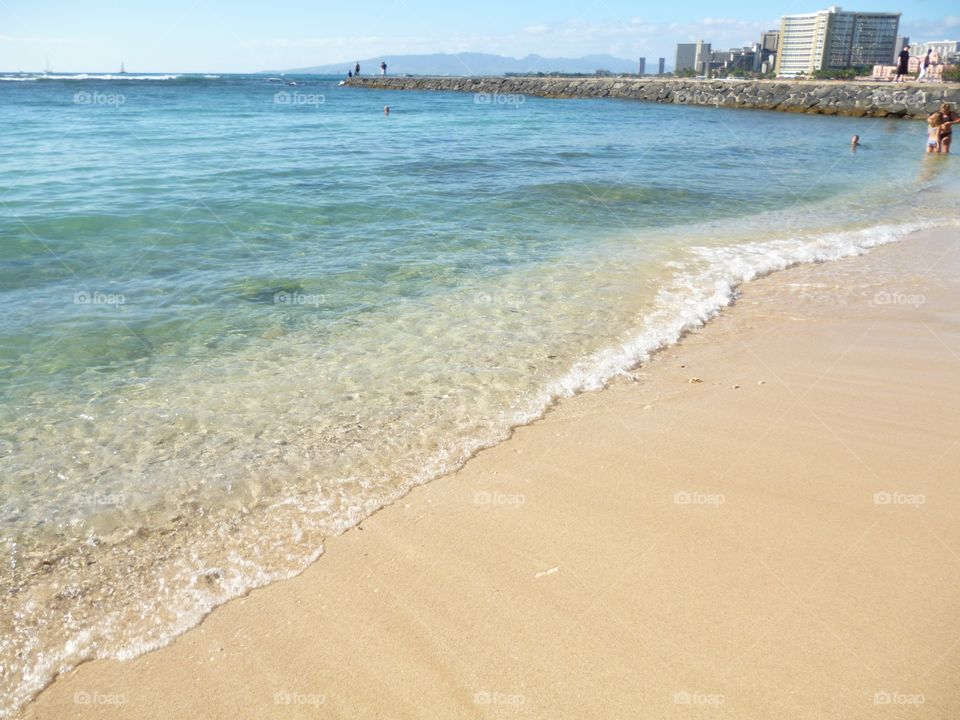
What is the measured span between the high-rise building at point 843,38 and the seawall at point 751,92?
52.9m

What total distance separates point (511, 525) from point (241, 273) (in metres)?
6.31

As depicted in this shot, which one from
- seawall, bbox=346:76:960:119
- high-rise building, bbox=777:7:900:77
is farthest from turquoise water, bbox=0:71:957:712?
high-rise building, bbox=777:7:900:77

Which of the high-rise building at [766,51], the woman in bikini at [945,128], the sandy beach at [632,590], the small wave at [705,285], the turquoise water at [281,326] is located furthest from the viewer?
the high-rise building at [766,51]

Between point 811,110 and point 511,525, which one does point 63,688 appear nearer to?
point 511,525

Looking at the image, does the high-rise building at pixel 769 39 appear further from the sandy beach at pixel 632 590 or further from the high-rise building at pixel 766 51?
the sandy beach at pixel 632 590

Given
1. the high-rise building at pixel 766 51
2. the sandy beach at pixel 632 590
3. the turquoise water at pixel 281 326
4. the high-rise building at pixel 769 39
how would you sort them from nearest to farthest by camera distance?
the sandy beach at pixel 632 590
the turquoise water at pixel 281 326
the high-rise building at pixel 766 51
the high-rise building at pixel 769 39

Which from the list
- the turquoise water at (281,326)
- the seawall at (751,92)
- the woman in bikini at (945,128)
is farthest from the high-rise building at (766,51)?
the turquoise water at (281,326)

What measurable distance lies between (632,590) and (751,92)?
56.0 metres

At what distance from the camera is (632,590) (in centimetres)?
329

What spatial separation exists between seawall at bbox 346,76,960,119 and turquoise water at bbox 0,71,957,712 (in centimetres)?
2812

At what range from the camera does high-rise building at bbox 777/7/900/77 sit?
332 ft

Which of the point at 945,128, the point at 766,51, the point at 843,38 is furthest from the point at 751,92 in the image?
the point at 766,51

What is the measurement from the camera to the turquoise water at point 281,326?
374 cm

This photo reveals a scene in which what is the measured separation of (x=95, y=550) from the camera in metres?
3.70
